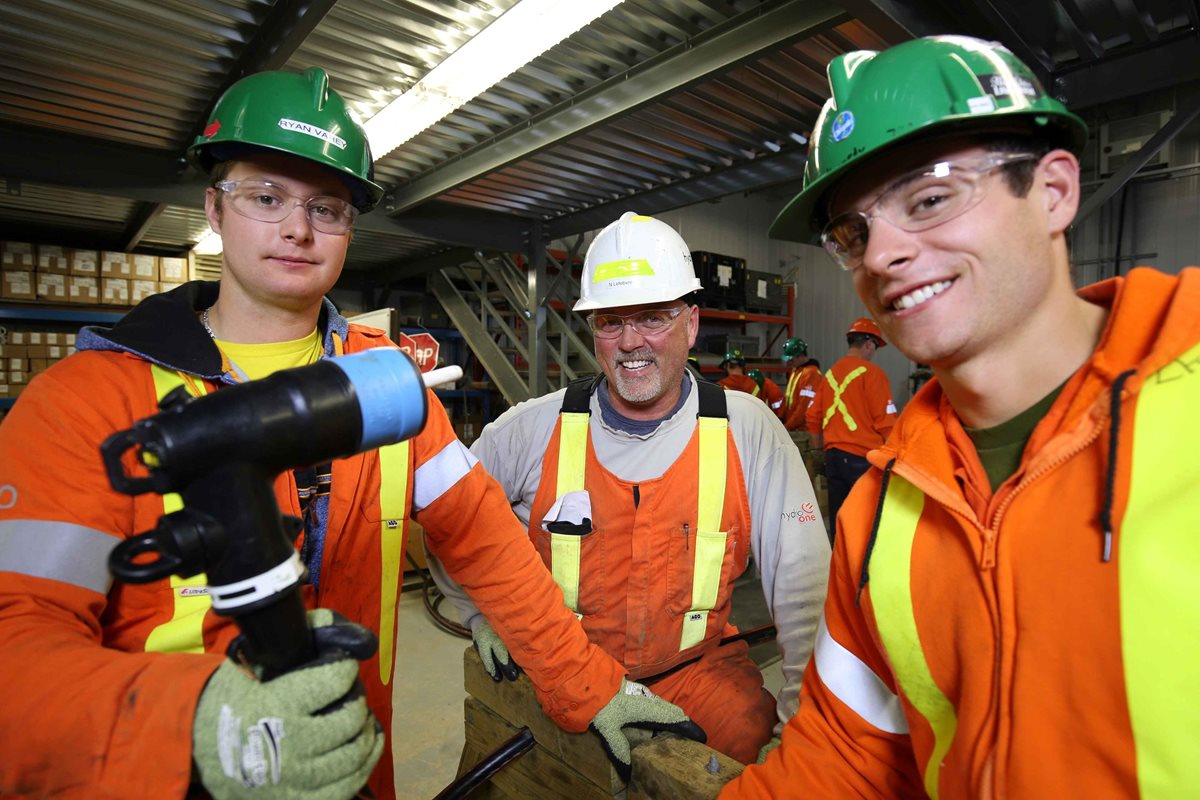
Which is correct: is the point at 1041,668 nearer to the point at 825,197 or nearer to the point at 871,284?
the point at 871,284

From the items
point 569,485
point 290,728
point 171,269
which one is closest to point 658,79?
point 569,485

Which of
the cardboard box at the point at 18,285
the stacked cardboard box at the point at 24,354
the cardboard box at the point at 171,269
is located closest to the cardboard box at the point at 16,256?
the cardboard box at the point at 18,285

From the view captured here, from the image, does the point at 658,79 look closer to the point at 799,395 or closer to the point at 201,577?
the point at 201,577

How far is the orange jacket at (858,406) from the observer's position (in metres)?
5.65

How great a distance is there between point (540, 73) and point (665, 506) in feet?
8.11

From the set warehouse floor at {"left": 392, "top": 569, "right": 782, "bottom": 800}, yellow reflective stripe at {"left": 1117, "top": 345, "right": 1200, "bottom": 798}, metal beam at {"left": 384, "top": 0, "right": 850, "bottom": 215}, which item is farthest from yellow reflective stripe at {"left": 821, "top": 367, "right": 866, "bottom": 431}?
yellow reflective stripe at {"left": 1117, "top": 345, "right": 1200, "bottom": 798}

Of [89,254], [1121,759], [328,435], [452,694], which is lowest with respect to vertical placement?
[452,694]

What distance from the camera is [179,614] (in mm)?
1231

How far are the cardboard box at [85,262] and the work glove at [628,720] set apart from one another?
7739 mm

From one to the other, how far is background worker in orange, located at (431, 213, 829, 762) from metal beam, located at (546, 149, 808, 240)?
2.22m

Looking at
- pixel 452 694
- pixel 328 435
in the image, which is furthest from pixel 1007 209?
pixel 452 694

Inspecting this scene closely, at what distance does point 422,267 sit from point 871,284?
7302mm

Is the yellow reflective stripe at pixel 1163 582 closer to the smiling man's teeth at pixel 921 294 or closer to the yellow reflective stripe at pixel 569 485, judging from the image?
the smiling man's teeth at pixel 921 294

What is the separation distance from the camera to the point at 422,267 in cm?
779
